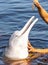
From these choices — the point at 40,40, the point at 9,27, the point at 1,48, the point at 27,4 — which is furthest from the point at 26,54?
the point at 27,4

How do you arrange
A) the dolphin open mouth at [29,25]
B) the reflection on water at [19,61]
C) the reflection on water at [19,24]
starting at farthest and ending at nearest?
the reflection on water at [19,24]
the reflection on water at [19,61]
the dolphin open mouth at [29,25]

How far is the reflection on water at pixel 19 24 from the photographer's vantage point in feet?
29.2

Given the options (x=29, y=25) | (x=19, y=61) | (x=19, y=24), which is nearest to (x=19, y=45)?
(x=19, y=61)

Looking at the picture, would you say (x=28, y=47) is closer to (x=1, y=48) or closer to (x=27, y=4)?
(x=1, y=48)

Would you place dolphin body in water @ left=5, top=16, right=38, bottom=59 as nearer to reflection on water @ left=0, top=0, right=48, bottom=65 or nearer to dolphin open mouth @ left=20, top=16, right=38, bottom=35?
dolphin open mouth @ left=20, top=16, right=38, bottom=35

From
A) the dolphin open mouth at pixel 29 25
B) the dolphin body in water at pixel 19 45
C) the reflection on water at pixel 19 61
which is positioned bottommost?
the reflection on water at pixel 19 61

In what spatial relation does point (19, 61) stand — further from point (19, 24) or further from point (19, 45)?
point (19, 24)

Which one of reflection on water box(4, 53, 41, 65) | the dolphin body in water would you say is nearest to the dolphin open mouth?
the dolphin body in water

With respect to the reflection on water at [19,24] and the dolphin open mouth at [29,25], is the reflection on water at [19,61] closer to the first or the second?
the reflection on water at [19,24]

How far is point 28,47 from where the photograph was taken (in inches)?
300

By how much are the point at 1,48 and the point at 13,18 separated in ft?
9.77

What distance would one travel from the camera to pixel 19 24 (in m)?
10.7

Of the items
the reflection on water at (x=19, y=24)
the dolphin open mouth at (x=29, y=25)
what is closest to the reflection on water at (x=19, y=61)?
the reflection on water at (x=19, y=24)

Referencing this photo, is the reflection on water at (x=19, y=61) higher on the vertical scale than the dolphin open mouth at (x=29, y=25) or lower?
lower
